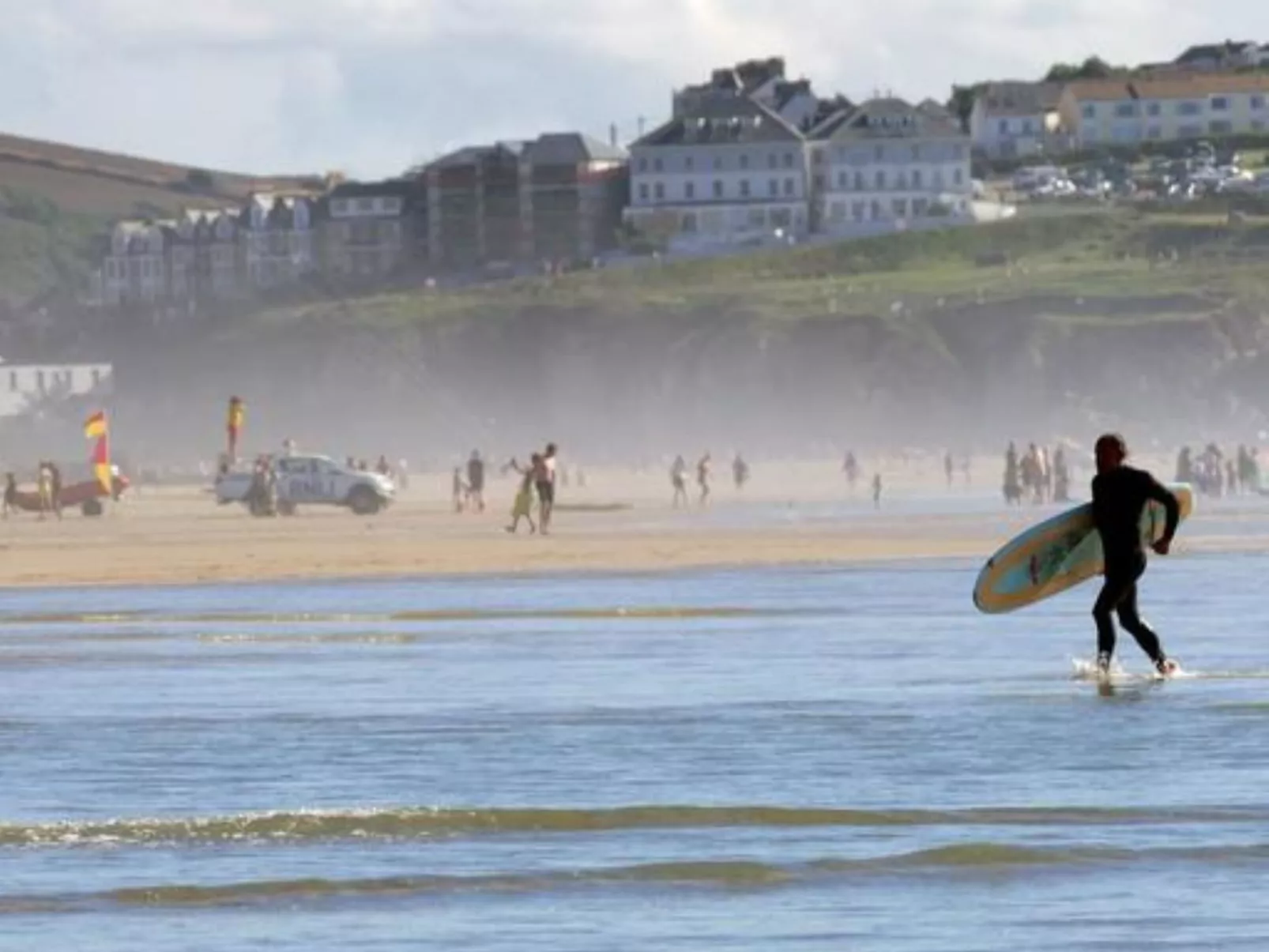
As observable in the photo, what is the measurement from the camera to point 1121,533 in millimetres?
21656

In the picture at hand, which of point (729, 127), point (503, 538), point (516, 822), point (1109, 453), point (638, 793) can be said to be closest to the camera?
point (516, 822)

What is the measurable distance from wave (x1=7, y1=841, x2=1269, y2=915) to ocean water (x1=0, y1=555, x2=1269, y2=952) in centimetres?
2

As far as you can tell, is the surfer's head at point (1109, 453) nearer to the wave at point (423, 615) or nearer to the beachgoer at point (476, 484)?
the wave at point (423, 615)

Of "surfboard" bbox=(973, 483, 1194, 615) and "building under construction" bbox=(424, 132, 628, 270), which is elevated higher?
"building under construction" bbox=(424, 132, 628, 270)

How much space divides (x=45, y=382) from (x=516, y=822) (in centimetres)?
16300

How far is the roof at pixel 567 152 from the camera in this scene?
190875 millimetres

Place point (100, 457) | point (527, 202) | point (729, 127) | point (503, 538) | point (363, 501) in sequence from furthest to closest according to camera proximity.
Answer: point (527, 202)
point (729, 127)
point (100, 457)
point (363, 501)
point (503, 538)

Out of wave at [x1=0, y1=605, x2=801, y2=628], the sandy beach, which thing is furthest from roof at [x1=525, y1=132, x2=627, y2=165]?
wave at [x1=0, y1=605, x2=801, y2=628]

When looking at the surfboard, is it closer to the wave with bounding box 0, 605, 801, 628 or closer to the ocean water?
the ocean water

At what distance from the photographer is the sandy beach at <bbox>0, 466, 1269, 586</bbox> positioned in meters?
44.2

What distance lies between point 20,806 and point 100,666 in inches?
366

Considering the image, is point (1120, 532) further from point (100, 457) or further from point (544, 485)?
point (100, 457)

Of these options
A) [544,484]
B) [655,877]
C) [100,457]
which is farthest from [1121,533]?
[100,457]

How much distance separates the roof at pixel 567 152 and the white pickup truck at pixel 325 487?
121659 millimetres
